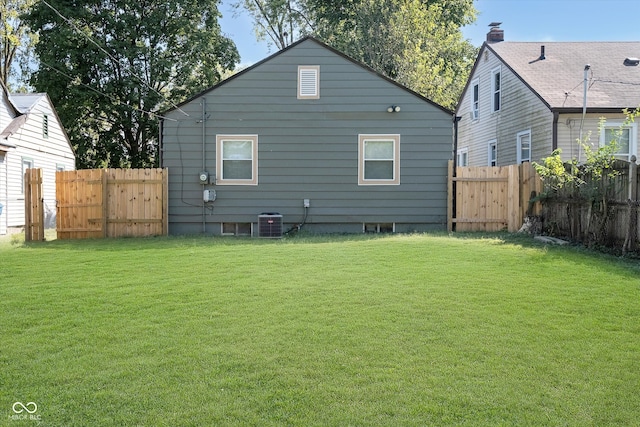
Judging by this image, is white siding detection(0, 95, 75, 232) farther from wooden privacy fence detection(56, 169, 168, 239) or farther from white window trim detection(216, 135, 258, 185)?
white window trim detection(216, 135, 258, 185)

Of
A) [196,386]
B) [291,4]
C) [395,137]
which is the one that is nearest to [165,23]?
[291,4]

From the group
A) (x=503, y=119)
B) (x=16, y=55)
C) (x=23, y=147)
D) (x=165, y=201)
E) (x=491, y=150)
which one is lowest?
(x=165, y=201)

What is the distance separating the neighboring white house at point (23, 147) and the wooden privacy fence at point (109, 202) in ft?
13.4

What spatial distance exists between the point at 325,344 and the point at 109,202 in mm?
9708

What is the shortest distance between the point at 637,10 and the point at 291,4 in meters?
19.1

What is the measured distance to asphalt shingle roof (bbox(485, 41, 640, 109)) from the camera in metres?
13.9

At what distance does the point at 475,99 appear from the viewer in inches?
798

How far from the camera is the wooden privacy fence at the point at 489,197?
1202 centimetres

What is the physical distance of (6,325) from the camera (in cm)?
447

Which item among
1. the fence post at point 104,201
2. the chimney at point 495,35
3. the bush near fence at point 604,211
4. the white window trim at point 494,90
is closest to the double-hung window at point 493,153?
the white window trim at point 494,90

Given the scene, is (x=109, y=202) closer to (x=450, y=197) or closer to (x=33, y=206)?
(x=33, y=206)

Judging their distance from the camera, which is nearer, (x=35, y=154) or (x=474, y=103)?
(x=35, y=154)

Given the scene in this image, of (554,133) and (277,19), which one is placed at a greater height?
(277,19)

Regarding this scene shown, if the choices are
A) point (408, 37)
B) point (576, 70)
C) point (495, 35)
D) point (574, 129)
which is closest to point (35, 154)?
point (408, 37)
